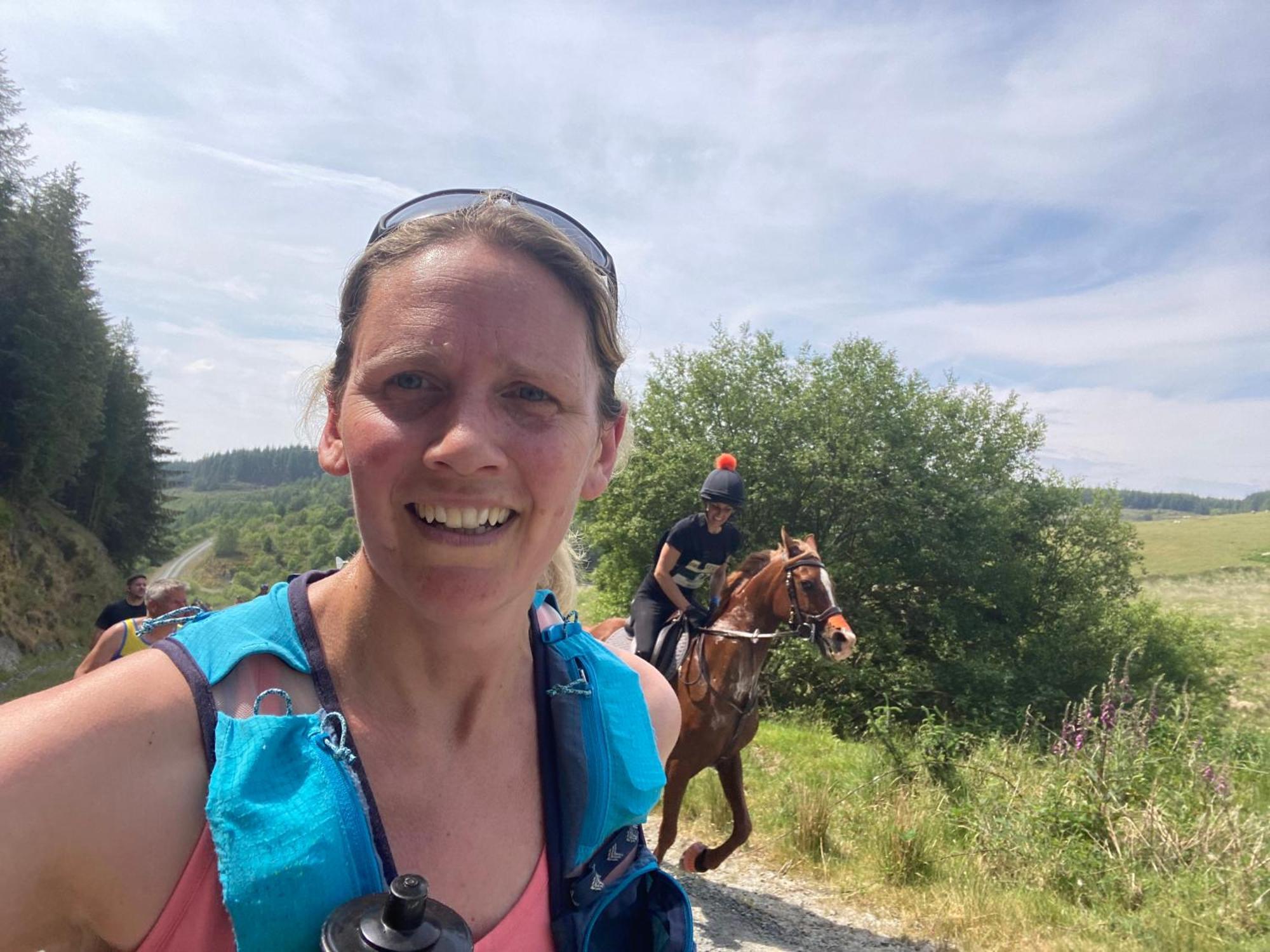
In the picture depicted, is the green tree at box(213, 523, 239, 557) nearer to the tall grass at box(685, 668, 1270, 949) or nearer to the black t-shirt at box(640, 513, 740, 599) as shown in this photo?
the tall grass at box(685, 668, 1270, 949)

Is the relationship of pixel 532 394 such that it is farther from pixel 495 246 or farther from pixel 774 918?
pixel 774 918

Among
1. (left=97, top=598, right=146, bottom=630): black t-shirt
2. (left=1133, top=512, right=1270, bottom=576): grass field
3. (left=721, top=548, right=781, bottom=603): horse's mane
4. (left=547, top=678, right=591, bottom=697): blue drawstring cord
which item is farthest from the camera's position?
(left=1133, top=512, right=1270, bottom=576): grass field

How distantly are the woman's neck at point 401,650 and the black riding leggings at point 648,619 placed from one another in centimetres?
549

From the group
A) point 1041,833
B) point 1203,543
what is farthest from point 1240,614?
point 1041,833

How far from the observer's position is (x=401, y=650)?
1.13 metres

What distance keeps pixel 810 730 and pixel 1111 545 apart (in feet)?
49.2

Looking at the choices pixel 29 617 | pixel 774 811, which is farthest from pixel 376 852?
pixel 29 617

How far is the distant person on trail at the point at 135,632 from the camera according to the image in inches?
184

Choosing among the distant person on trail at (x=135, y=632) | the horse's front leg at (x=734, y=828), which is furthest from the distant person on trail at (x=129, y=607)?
the horse's front leg at (x=734, y=828)

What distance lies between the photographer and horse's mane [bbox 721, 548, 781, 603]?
21.0ft

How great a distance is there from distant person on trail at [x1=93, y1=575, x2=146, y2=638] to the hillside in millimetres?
10825

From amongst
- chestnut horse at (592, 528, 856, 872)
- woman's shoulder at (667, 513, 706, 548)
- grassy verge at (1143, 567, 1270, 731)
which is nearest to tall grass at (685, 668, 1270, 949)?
chestnut horse at (592, 528, 856, 872)

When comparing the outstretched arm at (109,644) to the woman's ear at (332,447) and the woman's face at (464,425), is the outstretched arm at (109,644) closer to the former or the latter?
the woman's ear at (332,447)

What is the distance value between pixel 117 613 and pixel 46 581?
17311mm
